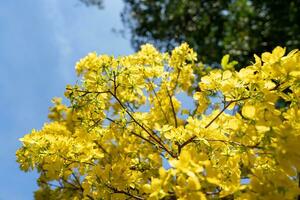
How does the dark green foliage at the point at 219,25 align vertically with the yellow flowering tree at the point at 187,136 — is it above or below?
above

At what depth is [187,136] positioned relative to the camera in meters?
3.17

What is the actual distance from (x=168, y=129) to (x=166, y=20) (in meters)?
11.5

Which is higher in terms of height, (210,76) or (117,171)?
(210,76)

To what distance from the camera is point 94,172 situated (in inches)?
134

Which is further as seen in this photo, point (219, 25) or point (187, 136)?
point (219, 25)

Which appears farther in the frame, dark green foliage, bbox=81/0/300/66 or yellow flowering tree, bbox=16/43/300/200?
dark green foliage, bbox=81/0/300/66

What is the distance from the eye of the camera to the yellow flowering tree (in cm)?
234

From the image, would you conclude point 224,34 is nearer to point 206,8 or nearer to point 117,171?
point 206,8

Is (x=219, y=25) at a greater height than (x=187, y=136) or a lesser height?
greater

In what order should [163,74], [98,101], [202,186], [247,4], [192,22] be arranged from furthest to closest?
[192,22], [247,4], [163,74], [98,101], [202,186]

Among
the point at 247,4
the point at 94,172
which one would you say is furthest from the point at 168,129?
the point at 247,4

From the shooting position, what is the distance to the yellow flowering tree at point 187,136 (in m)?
2.34

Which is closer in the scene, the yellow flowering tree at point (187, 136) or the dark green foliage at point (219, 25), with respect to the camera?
the yellow flowering tree at point (187, 136)

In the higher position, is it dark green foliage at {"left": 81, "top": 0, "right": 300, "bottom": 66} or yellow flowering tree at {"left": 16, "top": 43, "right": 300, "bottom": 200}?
dark green foliage at {"left": 81, "top": 0, "right": 300, "bottom": 66}
